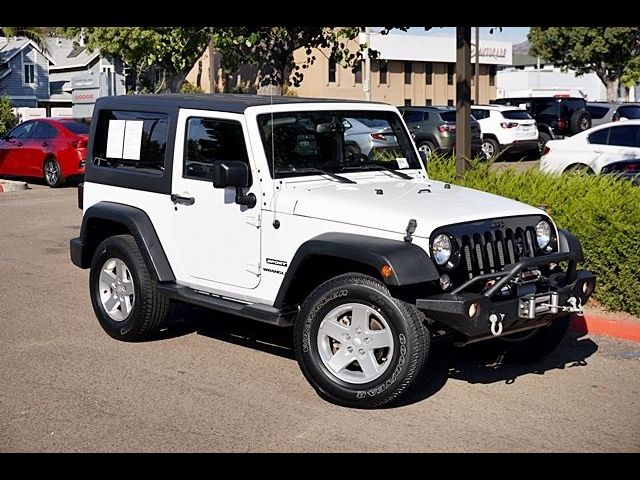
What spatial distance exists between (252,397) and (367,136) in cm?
235

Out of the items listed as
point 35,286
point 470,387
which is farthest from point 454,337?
point 35,286

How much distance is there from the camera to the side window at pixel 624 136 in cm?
1733

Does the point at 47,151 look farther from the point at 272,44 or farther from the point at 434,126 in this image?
the point at 434,126

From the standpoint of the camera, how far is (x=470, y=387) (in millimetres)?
6789

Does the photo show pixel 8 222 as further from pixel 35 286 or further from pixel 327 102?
pixel 327 102

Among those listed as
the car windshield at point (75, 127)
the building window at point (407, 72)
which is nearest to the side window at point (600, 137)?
the car windshield at point (75, 127)

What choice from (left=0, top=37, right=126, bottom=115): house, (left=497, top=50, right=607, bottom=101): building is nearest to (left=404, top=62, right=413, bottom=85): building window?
(left=497, top=50, right=607, bottom=101): building

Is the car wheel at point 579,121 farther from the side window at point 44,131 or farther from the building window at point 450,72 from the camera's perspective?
the building window at point 450,72

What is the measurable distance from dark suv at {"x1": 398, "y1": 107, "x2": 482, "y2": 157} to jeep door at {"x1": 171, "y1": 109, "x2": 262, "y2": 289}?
18506 mm

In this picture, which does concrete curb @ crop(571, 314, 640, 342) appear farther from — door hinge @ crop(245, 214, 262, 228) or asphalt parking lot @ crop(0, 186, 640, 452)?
door hinge @ crop(245, 214, 262, 228)

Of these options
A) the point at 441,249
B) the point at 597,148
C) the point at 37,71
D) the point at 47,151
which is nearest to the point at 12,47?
the point at 37,71

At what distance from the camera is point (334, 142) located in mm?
7418

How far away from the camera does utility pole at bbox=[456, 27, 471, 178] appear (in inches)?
425
